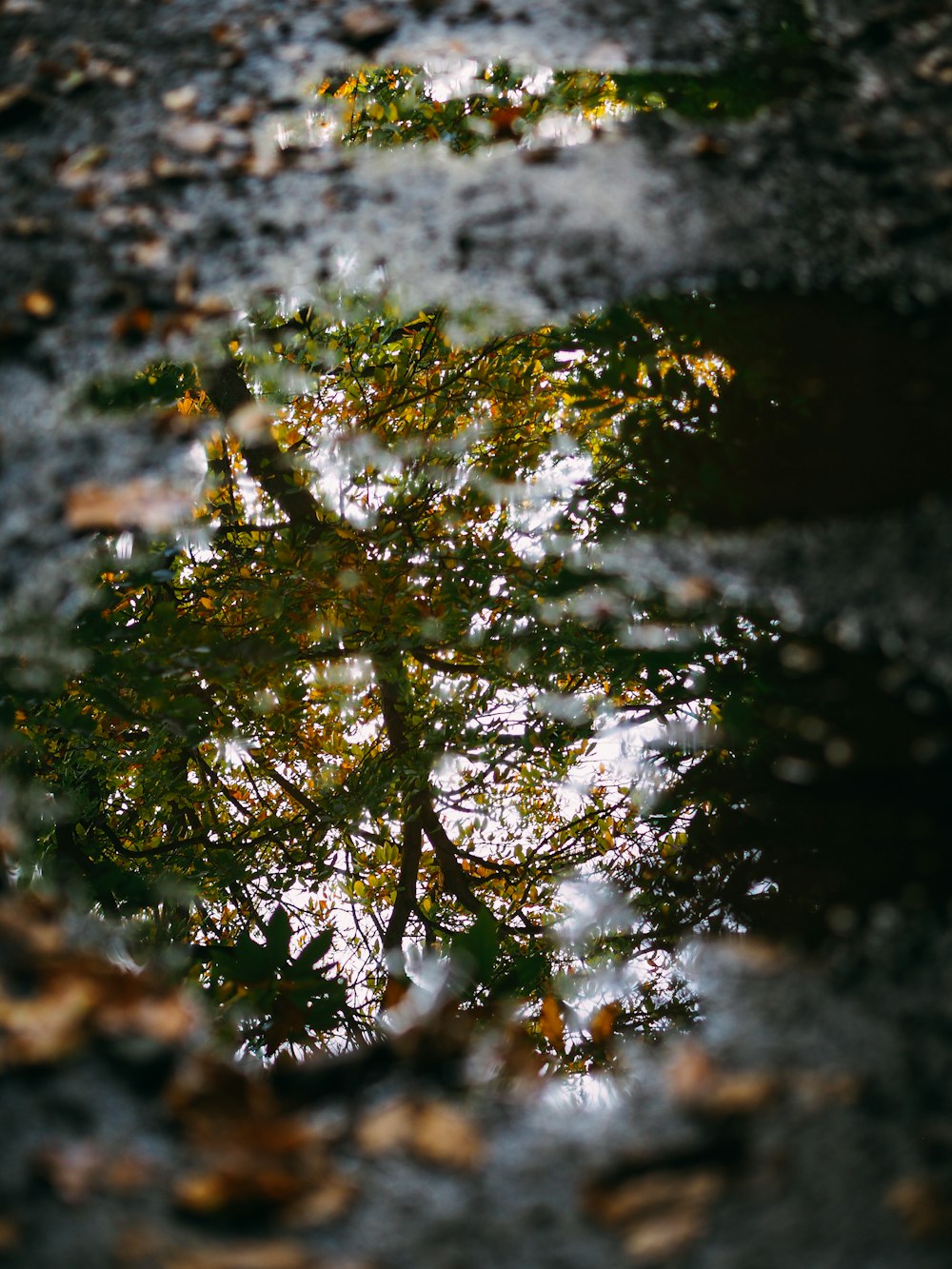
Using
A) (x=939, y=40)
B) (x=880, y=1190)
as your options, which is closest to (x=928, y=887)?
(x=880, y=1190)

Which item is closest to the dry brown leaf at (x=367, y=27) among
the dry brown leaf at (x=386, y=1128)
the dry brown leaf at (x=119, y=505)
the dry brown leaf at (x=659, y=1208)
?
the dry brown leaf at (x=119, y=505)

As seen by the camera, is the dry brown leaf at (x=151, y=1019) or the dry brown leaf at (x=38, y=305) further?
the dry brown leaf at (x=38, y=305)

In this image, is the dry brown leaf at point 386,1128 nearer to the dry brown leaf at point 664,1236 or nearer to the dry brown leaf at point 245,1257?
the dry brown leaf at point 245,1257

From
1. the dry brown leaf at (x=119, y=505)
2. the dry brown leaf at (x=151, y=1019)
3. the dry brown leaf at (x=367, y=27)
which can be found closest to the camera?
the dry brown leaf at (x=151, y=1019)

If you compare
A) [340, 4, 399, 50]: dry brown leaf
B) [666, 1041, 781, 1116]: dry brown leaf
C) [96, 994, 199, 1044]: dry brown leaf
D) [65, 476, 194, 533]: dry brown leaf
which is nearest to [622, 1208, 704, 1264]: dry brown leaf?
[666, 1041, 781, 1116]: dry brown leaf

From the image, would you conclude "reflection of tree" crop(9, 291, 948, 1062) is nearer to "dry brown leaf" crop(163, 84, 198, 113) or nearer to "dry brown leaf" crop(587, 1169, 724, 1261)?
"dry brown leaf" crop(163, 84, 198, 113)

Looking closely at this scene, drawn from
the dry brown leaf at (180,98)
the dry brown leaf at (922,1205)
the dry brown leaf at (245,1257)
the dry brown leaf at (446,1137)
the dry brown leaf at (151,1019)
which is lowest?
the dry brown leaf at (922,1205)

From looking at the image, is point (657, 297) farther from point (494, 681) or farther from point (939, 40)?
point (494, 681)

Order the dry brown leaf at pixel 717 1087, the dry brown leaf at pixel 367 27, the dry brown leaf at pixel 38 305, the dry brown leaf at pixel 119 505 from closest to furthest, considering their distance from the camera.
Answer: the dry brown leaf at pixel 717 1087, the dry brown leaf at pixel 119 505, the dry brown leaf at pixel 38 305, the dry brown leaf at pixel 367 27

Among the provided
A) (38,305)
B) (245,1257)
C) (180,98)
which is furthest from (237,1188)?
(180,98)

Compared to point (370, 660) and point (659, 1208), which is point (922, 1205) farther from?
point (370, 660)
